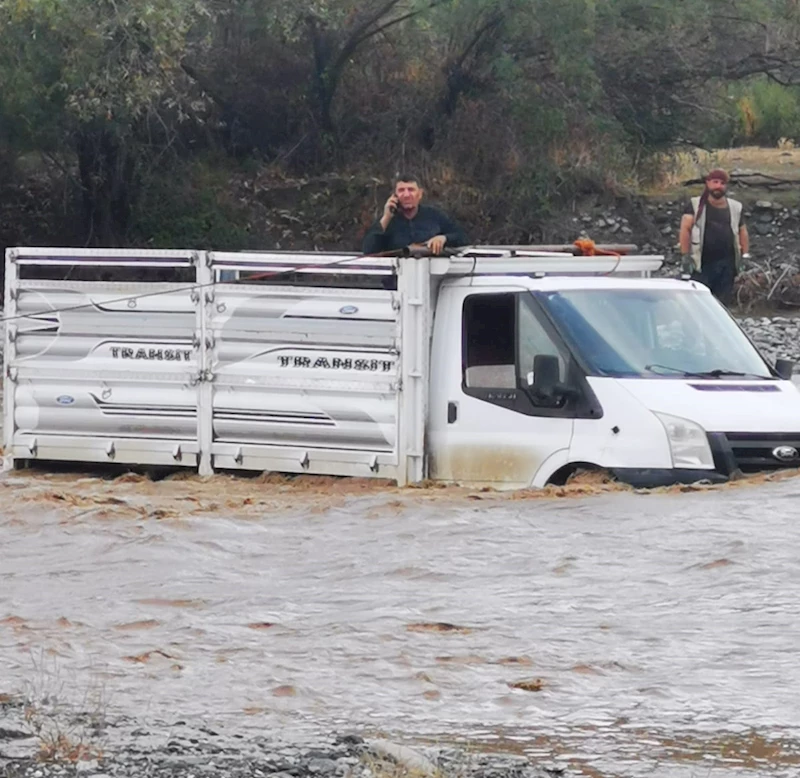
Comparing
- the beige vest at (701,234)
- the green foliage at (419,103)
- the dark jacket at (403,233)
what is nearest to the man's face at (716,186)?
the beige vest at (701,234)

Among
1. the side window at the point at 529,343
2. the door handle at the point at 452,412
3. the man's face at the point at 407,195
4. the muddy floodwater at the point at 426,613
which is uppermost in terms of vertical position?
the man's face at the point at 407,195

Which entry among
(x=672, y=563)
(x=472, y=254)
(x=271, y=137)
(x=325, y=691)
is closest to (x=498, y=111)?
(x=271, y=137)

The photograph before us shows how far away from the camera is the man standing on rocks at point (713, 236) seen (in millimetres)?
16203

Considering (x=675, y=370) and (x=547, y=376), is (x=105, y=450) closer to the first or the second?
(x=547, y=376)

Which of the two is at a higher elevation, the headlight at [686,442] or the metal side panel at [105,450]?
the headlight at [686,442]

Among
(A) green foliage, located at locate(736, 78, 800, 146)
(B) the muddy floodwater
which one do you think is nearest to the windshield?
(B) the muddy floodwater

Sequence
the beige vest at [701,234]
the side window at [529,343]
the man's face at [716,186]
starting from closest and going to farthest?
1. the side window at [529,343]
2. the man's face at [716,186]
3. the beige vest at [701,234]

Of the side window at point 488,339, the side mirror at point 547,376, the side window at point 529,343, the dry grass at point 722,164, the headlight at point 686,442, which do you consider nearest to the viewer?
the headlight at point 686,442

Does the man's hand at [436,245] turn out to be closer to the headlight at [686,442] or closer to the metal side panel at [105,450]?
the headlight at [686,442]

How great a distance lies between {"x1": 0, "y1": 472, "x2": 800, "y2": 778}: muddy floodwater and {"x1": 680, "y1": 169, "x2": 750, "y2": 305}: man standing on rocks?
5364mm

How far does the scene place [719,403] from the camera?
36.0 feet

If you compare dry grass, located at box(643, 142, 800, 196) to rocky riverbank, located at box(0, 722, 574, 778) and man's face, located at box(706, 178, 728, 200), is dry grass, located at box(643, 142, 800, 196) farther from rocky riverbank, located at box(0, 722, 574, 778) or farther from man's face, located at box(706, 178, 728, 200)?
rocky riverbank, located at box(0, 722, 574, 778)

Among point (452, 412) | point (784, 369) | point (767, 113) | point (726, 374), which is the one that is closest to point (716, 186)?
point (784, 369)

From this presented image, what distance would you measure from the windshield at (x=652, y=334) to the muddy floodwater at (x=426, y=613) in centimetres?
82
